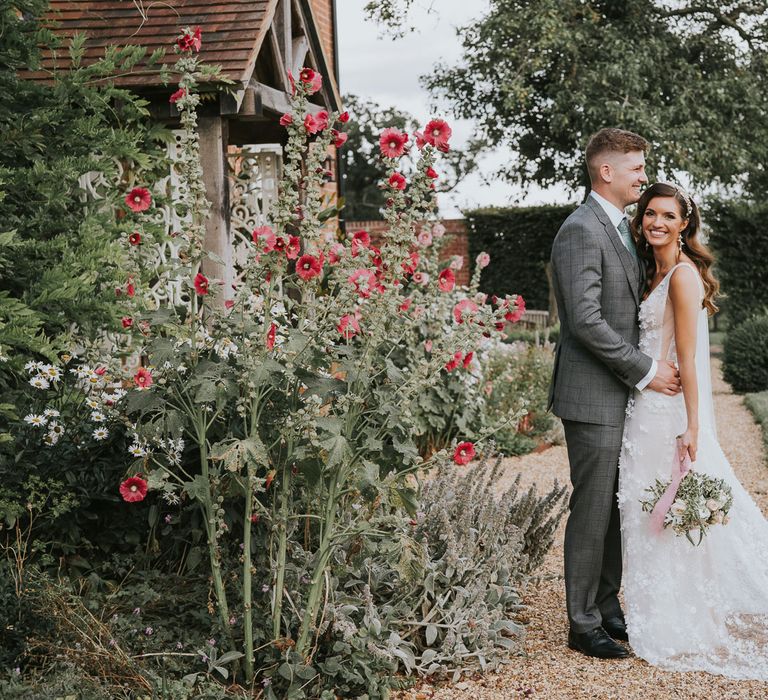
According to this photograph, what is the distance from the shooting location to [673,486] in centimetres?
367

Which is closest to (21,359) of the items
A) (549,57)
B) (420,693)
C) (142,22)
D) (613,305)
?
(420,693)

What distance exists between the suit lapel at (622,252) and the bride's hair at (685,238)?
0.31ft

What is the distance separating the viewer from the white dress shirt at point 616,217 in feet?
12.1

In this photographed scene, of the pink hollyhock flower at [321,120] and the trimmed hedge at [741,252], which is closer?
the pink hollyhock flower at [321,120]

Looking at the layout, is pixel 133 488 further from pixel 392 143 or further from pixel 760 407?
pixel 760 407

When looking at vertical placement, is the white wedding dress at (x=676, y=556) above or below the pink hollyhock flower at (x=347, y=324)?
below

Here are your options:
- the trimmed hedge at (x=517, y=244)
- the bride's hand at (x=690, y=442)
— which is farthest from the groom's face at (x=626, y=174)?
the trimmed hedge at (x=517, y=244)

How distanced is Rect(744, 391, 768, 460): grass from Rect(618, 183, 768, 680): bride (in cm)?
441

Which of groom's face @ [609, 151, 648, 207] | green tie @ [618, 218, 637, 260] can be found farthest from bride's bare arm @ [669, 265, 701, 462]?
groom's face @ [609, 151, 648, 207]

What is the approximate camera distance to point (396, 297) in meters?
3.04

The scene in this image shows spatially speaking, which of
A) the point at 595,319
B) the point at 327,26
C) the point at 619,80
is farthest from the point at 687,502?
the point at 619,80

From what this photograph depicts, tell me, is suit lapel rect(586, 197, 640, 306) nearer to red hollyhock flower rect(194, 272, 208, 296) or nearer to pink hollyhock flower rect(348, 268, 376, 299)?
pink hollyhock flower rect(348, 268, 376, 299)

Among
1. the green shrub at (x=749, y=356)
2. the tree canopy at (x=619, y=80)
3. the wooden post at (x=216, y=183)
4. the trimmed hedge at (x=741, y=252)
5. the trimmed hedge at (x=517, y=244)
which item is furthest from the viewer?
the trimmed hedge at (x=517, y=244)

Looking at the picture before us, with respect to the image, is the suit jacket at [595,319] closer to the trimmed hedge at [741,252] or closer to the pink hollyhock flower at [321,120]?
the pink hollyhock flower at [321,120]
